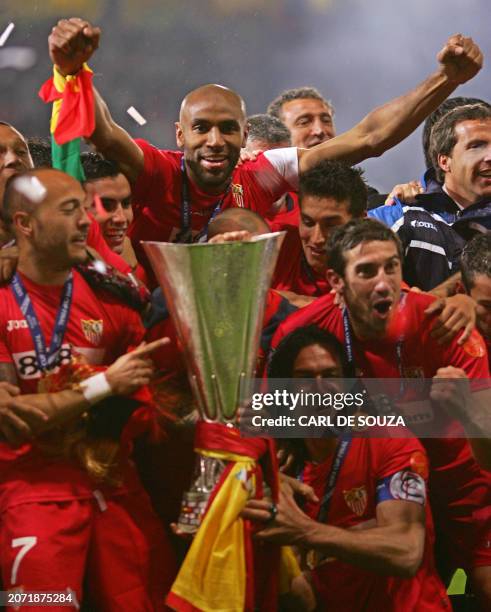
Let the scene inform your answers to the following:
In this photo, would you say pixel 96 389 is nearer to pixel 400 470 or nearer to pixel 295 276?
pixel 400 470

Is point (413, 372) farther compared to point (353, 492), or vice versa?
point (413, 372)

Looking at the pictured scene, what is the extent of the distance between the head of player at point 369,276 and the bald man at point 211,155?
64 centimetres

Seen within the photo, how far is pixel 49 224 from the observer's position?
2754 mm

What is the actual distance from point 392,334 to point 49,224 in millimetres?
1048

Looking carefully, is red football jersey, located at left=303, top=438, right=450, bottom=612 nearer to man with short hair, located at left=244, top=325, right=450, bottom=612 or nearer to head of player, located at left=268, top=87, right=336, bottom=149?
man with short hair, located at left=244, top=325, right=450, bottom=612

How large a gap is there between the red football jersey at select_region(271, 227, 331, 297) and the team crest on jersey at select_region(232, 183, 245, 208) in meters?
0.20

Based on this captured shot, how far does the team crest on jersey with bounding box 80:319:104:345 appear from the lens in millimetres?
2779

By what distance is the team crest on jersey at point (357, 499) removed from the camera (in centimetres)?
293

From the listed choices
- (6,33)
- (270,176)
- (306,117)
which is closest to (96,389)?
(270,176)

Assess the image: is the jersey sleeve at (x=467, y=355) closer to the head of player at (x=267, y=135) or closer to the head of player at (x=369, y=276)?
the head of player at (x=369, y=276)

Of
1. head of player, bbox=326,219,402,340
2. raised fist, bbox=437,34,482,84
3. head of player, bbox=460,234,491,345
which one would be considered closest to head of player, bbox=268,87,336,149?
raised fist, bbox=437,34,482,84

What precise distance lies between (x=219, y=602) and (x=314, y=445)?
0.64 m

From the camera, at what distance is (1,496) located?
106 inches

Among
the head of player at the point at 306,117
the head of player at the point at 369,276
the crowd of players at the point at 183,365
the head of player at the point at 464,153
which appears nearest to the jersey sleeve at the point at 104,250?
the crowd of players at the point at 183,365
